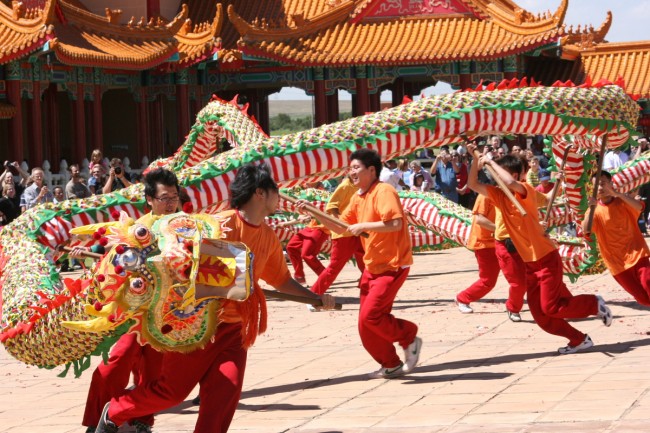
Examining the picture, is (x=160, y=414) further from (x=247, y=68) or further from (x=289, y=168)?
(x=247, y=68)

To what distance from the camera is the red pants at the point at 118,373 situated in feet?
23.4

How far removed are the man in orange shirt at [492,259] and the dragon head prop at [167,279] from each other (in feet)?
→ 16.0

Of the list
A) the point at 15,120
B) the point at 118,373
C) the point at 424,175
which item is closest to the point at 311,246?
the point at 118,373

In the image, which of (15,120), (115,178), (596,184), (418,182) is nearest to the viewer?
(596,184)

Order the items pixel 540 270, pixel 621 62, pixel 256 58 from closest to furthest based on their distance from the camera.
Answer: pixel 540 270
pixel 256 58
pixel 621 62

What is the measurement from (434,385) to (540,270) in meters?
1.46

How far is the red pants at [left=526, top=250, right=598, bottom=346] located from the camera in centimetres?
929

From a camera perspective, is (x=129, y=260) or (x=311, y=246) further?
(x=311, y=246)

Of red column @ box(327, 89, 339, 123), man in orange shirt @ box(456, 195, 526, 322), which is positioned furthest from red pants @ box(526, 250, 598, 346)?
red column @ box(327, 89, 339, 123)

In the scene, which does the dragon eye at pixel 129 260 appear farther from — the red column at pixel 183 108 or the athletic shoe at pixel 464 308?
the red column at pixel 183 108

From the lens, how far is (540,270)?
9.41 m

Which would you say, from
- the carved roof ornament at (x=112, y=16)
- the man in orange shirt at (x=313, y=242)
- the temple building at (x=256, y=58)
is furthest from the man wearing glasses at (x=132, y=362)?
the carved roof ornament at (x=112, y=16)

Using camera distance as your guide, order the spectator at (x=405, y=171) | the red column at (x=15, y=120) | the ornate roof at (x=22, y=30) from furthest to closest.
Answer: the red column at (x=15, y=120) → the spectator at (x=405, y=171) → the ornate roof at (x=22, y=30)

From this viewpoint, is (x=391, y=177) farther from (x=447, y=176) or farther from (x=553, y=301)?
(x=553, y=301)
